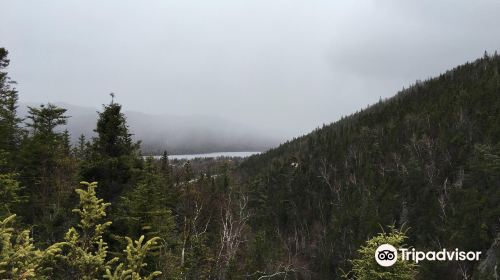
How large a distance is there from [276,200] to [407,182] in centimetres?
4892

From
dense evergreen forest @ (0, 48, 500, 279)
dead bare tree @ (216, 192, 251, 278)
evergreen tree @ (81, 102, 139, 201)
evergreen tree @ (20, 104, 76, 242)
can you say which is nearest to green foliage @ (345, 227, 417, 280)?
dense evergreen forest @ (0, 48, 500, 279)

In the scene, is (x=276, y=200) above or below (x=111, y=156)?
below

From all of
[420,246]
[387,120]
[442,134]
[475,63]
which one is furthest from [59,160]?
[475,63]

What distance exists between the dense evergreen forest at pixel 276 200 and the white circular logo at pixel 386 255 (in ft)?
0.66

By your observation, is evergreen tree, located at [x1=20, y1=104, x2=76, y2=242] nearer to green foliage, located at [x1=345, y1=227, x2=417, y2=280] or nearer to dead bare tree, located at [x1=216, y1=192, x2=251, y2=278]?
dead bare tree, located at [x1=216, y1=192, x2=251, y2=278]

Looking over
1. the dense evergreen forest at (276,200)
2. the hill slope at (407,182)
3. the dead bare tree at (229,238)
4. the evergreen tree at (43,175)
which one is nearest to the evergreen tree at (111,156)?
the dense evergreen forest at (276,200)

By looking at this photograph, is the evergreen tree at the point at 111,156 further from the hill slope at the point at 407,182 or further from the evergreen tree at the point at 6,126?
the hill slope at the point at 407,182

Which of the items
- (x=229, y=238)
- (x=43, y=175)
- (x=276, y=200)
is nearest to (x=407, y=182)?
(x=276, y=200)

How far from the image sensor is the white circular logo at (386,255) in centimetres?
1130

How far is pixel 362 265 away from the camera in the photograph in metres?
12.0

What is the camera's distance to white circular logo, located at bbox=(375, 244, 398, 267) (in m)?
11.3

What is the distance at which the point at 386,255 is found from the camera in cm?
1152

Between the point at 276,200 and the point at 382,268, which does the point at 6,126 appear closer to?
the point at 382,268

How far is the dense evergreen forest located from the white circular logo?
20 cm
